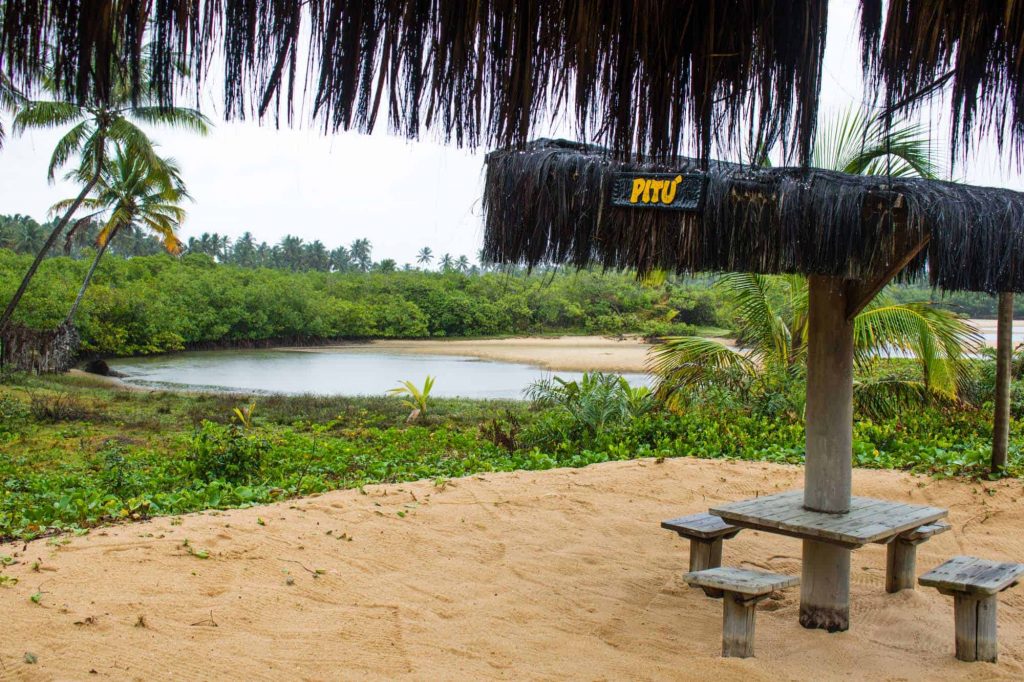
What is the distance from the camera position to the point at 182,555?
471 cm

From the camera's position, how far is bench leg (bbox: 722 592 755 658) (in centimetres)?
362

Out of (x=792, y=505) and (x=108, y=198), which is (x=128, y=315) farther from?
(x=792, y=505)

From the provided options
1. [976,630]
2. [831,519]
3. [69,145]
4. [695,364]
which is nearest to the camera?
[976,630]

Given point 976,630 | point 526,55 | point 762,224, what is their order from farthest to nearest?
point 976,630 < point 762,224 < point 526,55

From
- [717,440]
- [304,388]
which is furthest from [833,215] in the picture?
[304,388]

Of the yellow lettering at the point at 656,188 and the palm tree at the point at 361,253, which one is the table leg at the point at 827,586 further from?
the palm tree at the point at 361,253

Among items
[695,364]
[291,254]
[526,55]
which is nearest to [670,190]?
[526,55]

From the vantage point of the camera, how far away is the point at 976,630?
12.1 feet

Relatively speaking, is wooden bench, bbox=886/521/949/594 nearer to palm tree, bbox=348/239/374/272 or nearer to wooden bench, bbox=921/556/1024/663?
wooden bench, bbox=921/556/1024/663

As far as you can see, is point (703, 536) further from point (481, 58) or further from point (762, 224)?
point (481, 58)

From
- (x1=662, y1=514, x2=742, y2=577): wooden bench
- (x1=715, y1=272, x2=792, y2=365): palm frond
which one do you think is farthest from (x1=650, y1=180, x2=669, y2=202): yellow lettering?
(x1=715, y1=272, x2=792, y2=365): palm frond

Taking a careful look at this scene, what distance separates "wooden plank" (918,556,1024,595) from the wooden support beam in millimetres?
1207

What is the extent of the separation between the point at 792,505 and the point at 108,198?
2392 cm

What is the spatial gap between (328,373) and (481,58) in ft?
95.4
